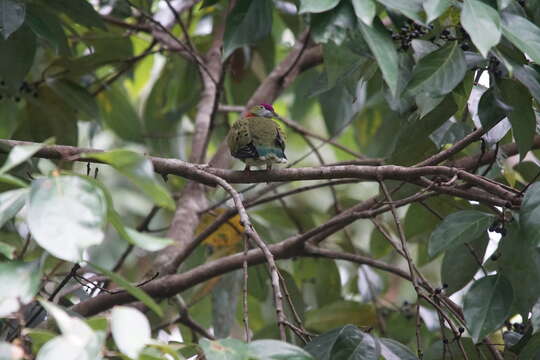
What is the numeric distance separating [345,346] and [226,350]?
71 cm

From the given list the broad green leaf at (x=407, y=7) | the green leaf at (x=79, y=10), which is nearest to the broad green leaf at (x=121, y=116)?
the green leaf at (x=79, y=10)

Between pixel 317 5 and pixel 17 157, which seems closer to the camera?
pixel 17 157

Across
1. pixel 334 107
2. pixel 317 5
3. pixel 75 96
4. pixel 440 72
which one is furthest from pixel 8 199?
pixel 334 107

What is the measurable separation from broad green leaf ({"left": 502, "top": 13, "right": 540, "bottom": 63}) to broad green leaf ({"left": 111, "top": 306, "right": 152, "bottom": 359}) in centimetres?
127

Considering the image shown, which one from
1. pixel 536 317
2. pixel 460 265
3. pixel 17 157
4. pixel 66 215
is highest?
pixel 17 157

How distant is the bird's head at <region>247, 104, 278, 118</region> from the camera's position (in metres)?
3.97

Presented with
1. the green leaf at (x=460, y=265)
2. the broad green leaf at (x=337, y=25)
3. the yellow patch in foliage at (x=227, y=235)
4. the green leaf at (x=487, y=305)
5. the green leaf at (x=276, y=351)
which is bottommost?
the yellow patch in foliage at (x=227, y=235)

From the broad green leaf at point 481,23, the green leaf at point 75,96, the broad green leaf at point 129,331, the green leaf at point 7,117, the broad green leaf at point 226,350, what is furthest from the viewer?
the green leaf at point 7,117

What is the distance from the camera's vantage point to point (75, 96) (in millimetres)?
3848

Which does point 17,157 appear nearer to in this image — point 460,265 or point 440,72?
point 440,72

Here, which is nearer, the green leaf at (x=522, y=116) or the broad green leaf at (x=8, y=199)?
the broad green leaf at (x=8, y=199)

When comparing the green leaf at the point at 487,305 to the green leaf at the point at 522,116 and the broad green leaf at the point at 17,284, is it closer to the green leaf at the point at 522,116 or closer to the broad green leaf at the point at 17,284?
the green leaf at the point at 522,116

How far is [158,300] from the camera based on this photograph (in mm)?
3543

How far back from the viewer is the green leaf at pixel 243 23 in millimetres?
2682
